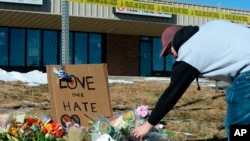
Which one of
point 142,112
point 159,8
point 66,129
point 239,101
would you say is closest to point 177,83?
point 239,101

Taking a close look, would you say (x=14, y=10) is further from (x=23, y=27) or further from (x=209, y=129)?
(x=209, y=129)

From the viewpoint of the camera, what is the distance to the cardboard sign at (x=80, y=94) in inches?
230

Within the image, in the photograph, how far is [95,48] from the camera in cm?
2616

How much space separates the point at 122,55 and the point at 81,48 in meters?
2.46

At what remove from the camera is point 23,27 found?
79.8ft

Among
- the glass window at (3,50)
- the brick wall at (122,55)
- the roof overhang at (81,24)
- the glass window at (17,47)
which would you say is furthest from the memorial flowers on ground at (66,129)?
the brick wall at (122,55)

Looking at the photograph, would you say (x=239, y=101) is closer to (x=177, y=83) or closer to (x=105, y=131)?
(x=177, y=83)

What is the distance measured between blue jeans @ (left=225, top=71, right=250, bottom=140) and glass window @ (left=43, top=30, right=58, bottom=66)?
21.4 m

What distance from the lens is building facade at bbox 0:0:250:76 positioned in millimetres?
22006

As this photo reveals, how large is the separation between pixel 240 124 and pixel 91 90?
288 centimetres

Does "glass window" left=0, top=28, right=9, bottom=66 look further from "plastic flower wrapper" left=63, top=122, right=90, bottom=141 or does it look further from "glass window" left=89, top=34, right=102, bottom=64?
"plastic flower wrapper" left=63, top=122, right=90, bottom=141

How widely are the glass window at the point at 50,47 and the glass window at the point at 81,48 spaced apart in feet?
3.61

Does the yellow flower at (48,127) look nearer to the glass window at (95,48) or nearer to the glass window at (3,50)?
the glass window at (3,50)

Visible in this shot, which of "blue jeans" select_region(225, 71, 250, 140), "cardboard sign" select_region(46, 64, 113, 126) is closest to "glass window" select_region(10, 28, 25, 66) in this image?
"cardboard sign" select_region(46, 64, 113, 126)
